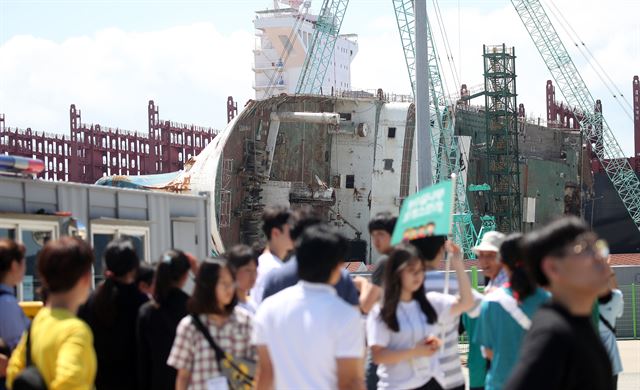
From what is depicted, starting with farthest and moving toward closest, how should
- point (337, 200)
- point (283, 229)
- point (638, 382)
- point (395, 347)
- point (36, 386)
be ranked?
point (337, 200) < point (638, 382) < point (283, 229) < point (395, 347) < point (36, 386)

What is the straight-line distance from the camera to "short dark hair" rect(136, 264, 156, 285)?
7.59 metres

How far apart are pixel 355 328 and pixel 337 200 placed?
56.0 m

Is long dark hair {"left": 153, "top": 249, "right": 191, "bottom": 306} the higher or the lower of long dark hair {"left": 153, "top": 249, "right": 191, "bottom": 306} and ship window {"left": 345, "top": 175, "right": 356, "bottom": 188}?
the lower

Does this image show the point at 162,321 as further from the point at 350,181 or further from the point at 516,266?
the point at 350,181

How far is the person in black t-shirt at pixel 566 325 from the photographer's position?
378cm

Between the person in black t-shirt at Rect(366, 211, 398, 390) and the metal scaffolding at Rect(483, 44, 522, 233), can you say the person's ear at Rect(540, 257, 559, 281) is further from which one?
the metal scaffolding at Rect(483, 44, 522, 233)

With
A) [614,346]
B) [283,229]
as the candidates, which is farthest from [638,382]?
[283,229]

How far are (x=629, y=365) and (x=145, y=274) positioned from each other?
11.4m

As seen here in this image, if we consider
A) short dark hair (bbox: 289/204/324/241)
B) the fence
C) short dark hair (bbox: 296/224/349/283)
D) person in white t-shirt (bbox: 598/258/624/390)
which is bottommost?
the fence

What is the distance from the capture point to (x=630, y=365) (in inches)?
674

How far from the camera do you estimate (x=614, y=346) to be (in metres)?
8.90

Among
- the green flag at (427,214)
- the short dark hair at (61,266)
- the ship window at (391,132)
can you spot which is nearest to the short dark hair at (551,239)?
the short dark hair at (61,266)

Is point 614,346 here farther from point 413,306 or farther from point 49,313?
point 49,313

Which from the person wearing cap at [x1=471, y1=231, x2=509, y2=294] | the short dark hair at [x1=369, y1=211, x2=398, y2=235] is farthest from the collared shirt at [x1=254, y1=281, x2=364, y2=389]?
the person wearing cap at [x1=471, y1=231, x2=509, y2=294]
